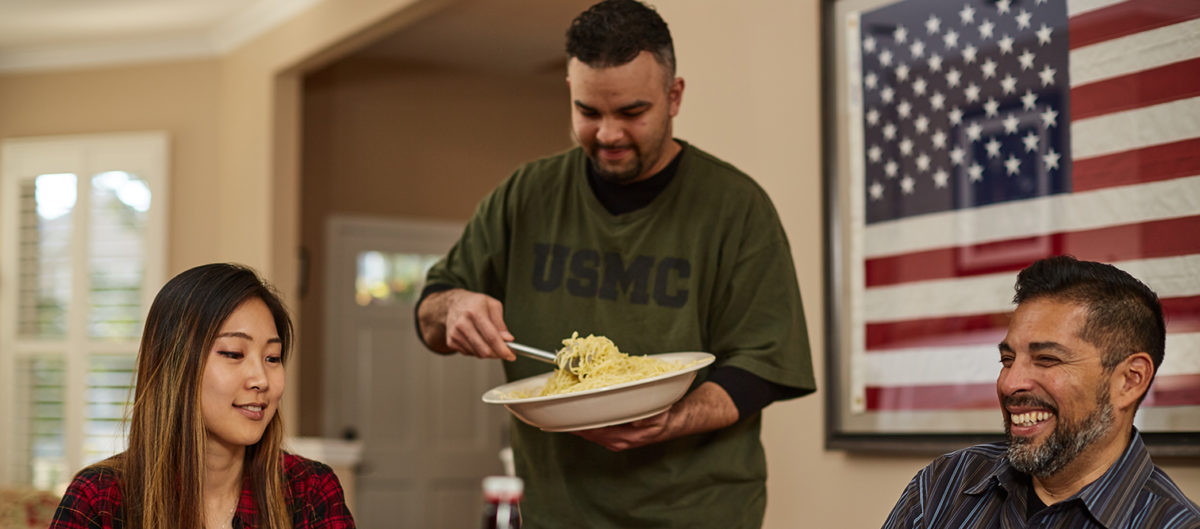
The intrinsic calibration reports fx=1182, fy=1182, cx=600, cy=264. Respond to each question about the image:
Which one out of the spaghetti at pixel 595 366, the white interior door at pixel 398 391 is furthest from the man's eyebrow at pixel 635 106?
the white interior door at pixel 398 391

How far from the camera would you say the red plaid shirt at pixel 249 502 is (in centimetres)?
176

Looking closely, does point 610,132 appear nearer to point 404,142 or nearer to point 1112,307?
point 1112,307

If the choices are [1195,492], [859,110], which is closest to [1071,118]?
[859,110]

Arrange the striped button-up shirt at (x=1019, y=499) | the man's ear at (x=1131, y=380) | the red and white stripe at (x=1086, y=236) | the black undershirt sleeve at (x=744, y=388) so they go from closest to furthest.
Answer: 1. the striped button-up shirt at (x=1019, y=499)
2. the man's ear at (x=1131, y=380)
3. the black undershirt sleeve at (x=744, y=388)
4. the red and white stripe at (x=1086, y=236)

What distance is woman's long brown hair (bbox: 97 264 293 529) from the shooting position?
5.93ft

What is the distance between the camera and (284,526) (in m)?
1.90

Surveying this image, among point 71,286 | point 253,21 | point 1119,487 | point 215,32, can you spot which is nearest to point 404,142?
point 253,21

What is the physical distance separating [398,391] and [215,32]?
2.40m

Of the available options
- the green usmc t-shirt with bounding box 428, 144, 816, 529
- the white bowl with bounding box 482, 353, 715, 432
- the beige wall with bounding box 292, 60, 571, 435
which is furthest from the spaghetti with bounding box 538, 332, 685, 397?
the beige wall with bounding box 292, 60, 571, 435

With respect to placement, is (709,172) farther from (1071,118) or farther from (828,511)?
(828,511)

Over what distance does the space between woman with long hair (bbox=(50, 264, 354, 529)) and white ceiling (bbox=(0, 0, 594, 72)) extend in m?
4.26

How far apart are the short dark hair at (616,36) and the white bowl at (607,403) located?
1.74 ft

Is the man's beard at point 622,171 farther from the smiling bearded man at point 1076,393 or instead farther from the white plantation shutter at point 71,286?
the white plantation shutter at point 71,286

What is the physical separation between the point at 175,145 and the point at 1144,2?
5818 millimetres
